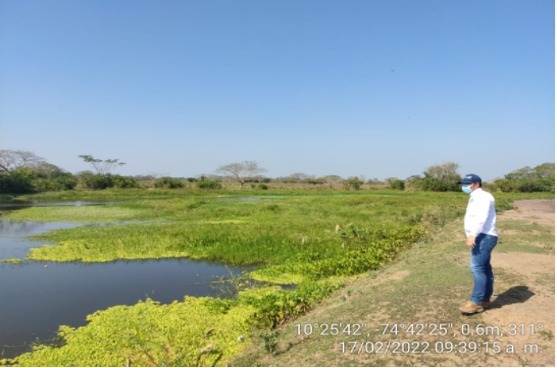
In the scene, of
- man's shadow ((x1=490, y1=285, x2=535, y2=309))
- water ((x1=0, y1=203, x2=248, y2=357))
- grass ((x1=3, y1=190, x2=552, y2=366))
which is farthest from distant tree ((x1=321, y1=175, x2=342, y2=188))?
man's shadow ((x1=490, y1=285, x2=535, y2=309))

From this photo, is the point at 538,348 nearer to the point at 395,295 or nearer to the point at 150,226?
the point at 395,295

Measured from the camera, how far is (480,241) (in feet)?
14.8

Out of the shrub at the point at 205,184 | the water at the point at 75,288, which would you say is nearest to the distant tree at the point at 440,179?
the shrub at the point at 205,184

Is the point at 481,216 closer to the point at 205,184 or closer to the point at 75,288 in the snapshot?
the point at 75,288

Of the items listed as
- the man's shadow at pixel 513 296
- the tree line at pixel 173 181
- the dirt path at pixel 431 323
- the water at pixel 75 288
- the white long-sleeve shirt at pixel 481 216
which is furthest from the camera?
the tree line at pixel 173 181

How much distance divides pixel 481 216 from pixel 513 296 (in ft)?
5.33

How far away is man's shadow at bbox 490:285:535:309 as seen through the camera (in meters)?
4.84

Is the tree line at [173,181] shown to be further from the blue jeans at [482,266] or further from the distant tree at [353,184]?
the blue jeans at [482,266]

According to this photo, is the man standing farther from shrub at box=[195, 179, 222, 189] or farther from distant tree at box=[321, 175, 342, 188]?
distant tree at box=[321, 175, 342, 188]

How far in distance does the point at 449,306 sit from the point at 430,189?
51862 mm

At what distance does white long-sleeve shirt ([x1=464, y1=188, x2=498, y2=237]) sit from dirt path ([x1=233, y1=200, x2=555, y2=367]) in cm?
107

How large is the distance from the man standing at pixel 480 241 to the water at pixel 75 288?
5.70m

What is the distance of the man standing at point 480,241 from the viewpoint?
14.5 feet

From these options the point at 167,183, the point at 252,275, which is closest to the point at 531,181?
the point at 252,275
